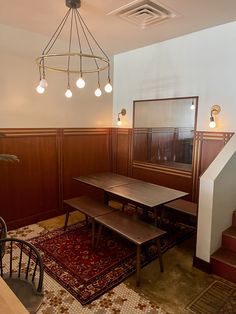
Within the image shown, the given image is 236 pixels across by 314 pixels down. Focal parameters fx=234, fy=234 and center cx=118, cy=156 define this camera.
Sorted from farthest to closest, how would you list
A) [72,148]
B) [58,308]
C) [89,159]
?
1. [89,159]
2. [72,148]
3. [58,308]

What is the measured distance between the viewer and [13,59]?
3236 mm

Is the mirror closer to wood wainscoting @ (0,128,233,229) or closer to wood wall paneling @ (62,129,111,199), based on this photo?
wood wainscoting @ (0,128,233,229)

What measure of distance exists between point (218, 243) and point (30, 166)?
2.76 meters

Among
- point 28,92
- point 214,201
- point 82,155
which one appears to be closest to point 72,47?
point 28,92

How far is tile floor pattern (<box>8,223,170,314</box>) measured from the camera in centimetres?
207

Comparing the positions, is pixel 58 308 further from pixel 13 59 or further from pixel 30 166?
pixel 13 59

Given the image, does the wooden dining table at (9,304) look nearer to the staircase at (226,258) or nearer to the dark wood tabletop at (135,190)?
the dark wood tabletop at (135,190)

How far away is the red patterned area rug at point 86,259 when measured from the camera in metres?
2.38

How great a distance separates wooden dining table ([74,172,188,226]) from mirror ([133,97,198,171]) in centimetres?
73

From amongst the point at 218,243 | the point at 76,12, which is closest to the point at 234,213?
the point at 218,243

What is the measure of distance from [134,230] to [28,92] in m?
2.46

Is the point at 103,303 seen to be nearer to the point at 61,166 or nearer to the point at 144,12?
the point at 61,166

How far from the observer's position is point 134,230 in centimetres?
258

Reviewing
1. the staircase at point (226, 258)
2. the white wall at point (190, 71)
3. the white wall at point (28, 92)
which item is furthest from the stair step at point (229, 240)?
the white wall at point (28, 92)
